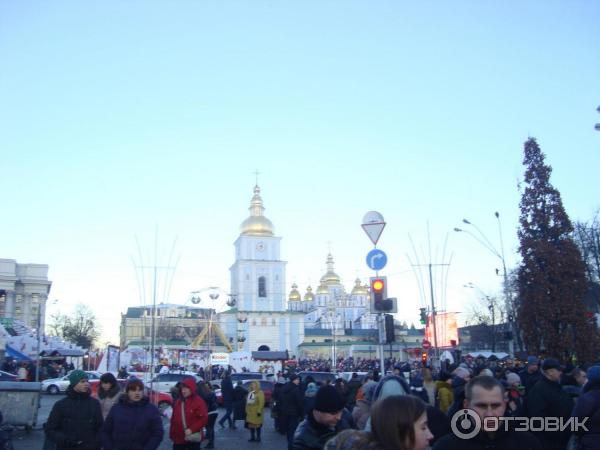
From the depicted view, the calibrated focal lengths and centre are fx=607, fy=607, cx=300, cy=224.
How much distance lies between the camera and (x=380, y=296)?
14.2 m

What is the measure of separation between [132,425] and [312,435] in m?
3.07

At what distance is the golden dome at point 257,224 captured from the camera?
96000 millimetres

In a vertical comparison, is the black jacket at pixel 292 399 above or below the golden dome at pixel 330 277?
below

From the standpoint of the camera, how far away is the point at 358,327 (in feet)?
425

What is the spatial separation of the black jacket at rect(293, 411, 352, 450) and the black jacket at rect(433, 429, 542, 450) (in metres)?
0.98

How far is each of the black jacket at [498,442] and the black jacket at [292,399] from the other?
34.3 ft

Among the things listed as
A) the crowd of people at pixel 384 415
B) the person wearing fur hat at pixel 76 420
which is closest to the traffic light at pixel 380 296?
the crowd of people at pixel 384 415

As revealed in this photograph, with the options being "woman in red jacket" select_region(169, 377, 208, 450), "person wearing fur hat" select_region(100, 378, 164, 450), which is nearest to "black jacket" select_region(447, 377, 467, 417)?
"person wearing fur hat" select_region(100, 378, 164, 450)

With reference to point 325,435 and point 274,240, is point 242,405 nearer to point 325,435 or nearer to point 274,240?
point 325,435

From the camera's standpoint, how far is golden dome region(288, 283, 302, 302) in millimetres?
126325

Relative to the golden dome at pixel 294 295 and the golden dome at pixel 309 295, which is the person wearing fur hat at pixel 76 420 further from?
the golden dome at pixel 309 295

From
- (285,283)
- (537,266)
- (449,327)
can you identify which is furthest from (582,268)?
(285,283)

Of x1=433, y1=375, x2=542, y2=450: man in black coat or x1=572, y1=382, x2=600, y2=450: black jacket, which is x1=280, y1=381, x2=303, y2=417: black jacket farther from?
x1=433, y1=375, x2=542, y2=450: man in black coat

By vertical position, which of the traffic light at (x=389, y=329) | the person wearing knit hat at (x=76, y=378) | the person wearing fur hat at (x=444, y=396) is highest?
the traffic light at (x=389, y=329)
